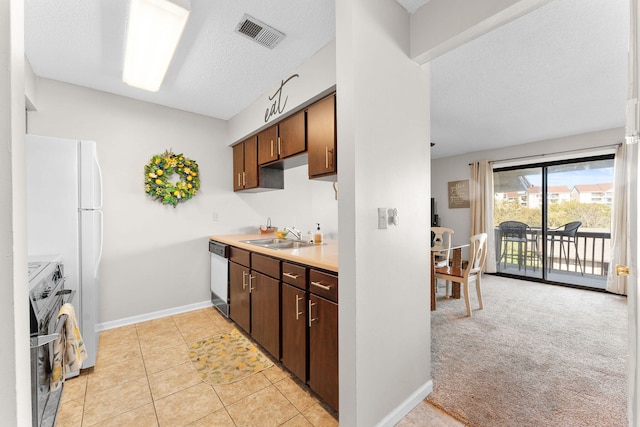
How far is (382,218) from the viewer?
1.47m

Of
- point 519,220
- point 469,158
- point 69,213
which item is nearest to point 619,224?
point 519,220

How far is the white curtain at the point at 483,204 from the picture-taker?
510 cm

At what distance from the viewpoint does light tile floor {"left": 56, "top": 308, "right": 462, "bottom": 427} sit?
5.16 feet

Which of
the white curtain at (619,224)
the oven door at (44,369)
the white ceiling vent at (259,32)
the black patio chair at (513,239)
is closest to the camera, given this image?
the oven door at (44,369)

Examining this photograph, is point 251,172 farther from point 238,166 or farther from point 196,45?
point 196,45

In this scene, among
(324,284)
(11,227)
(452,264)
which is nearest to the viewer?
(11,227)

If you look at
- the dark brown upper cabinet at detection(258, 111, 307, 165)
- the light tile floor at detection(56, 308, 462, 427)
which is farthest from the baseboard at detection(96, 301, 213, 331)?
the dark brown upper cabinet at detection(258, 111, 307, 165)

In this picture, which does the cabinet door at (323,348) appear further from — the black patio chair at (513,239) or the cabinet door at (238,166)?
the black patio chair at (513,239)

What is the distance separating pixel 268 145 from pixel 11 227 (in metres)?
2.42

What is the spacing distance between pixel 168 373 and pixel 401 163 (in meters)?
2.27

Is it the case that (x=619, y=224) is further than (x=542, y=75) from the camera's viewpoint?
Yes

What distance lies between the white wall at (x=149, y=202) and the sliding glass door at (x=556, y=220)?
12.5 feet

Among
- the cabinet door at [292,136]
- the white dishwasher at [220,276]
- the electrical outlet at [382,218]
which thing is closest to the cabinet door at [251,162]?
the cabinet door at [292,136]

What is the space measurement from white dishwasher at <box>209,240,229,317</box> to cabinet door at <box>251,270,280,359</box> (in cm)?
68
